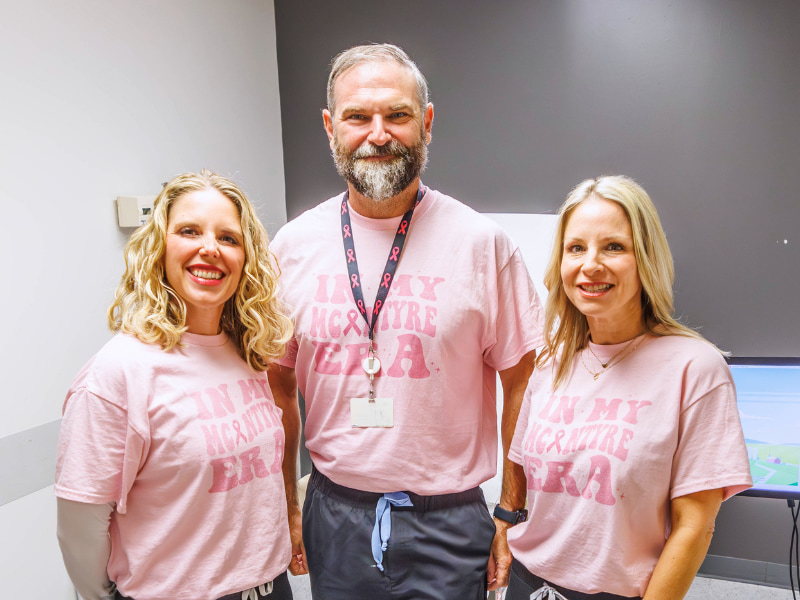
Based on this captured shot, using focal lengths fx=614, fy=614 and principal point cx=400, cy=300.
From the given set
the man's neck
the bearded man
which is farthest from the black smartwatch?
the man's neck

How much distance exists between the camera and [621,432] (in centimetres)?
132

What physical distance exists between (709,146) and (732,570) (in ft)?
6.55

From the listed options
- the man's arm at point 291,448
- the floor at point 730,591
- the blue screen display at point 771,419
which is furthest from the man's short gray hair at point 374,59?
the floor at point 730,591

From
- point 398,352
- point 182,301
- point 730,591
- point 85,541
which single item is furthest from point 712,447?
point 730,591

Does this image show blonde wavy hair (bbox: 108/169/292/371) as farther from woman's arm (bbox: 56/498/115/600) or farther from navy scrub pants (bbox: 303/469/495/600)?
navy scrub pants (bbox: 303/469/495/600)

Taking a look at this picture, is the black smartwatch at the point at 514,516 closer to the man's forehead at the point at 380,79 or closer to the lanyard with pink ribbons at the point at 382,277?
the lanyard with pink ribbons at the point at 382,277

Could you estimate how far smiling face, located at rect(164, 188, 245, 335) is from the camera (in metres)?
1.39

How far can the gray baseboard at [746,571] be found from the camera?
2840 millimetres

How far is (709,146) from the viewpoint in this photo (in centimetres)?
277

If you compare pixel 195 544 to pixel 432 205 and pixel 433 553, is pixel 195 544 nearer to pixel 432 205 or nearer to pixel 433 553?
pixel 433 553

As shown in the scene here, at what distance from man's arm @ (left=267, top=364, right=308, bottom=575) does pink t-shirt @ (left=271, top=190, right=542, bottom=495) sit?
0.42ft

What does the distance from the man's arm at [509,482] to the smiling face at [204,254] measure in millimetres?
812

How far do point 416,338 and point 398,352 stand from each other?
0.06 meters

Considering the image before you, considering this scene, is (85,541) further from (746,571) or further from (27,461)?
(746,571)
